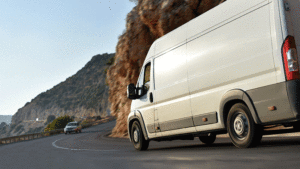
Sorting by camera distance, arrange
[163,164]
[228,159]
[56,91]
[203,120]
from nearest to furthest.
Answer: [228,159] < [163,164] < [203,120] < [56,91]

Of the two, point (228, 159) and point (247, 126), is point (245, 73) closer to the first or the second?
point (247, 126)

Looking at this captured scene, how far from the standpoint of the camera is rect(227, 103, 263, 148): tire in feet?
21.1

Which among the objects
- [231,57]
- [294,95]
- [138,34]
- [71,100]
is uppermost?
[71,100]

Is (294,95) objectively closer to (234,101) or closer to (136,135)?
(234,101)

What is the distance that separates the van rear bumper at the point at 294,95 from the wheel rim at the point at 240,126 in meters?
1.04

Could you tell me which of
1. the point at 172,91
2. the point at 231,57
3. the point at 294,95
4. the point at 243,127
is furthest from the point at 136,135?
the point at 294,95

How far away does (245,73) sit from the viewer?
646cm

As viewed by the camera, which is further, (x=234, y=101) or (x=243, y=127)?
(x=234, y=101)

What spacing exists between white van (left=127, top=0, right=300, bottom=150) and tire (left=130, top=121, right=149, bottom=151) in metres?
0.75

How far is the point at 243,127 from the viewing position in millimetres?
6633

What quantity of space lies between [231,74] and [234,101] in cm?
50

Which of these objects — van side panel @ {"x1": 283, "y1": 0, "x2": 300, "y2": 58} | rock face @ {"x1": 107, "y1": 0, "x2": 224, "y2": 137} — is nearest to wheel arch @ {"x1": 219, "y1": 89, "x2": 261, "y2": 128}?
van side panel @ {"x1": 283, "y1": 0, "x2": 300, "y2": 58}

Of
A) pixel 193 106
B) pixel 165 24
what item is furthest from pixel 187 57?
pixel 165 24

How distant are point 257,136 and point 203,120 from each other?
4.23 ft
